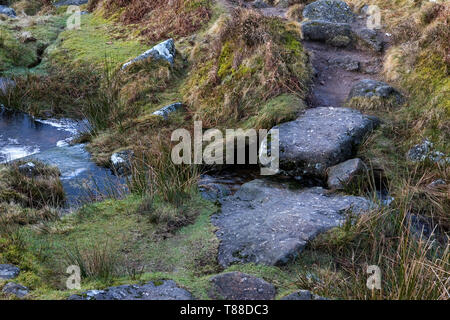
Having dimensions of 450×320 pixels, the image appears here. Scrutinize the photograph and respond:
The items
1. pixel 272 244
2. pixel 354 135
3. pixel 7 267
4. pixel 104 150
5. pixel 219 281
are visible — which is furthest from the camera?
pixel 104 150

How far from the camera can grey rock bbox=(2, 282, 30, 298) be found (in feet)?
11.6

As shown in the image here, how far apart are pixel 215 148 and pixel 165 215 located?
242 centimetres

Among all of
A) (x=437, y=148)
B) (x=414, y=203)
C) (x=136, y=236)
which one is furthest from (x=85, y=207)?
(x=437, y=148)

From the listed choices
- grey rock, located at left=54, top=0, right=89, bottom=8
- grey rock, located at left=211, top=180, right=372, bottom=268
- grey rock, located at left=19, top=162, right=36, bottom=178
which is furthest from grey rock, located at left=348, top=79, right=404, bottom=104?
grey rock, located at left=54, top=0, right=89, bottom=8

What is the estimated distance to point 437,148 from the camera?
6.92 metres

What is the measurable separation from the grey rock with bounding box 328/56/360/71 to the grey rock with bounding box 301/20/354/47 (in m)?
0.70

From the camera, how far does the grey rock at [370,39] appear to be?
10.5m

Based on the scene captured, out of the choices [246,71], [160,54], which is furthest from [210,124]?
[160,54]

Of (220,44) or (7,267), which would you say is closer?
(7,267)

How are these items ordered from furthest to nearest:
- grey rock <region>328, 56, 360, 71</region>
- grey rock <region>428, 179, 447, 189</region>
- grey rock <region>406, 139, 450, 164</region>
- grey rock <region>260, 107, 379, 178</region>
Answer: grey rock <region>328, 56, 360, 71</region>, grey rock <region>260, 107, 379, 178</region>, grey rock <region>406, 139, 450, 164</region>, grey rock <region>428, 179, 447, 189</region>

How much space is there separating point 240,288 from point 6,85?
9210mm

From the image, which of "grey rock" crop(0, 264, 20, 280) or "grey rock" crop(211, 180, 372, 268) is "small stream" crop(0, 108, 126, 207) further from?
A: "grey rock" crop(0, 264, 20, 280)
